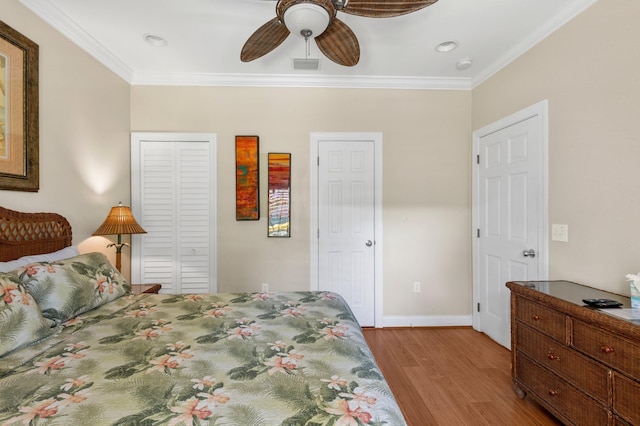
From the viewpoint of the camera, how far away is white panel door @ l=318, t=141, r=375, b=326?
10.9ft

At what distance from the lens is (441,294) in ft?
11.0

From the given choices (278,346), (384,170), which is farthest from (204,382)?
(384,170)

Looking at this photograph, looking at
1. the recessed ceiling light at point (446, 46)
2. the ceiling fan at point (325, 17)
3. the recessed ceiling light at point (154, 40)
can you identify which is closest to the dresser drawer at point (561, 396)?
the ceiling fan at point (325, 17)

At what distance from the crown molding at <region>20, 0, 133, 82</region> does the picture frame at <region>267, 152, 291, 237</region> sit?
1.70 meters

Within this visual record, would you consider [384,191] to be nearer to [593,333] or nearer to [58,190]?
[593,333]

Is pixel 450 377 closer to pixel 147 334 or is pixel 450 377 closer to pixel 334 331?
pixel 334 331

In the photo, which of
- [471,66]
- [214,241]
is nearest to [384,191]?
[471,66]

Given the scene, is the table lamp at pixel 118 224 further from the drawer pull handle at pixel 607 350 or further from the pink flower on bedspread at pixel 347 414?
the drawer pull handle at pixel 607 350

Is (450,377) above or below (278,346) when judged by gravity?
below

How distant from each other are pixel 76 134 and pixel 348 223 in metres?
2.62

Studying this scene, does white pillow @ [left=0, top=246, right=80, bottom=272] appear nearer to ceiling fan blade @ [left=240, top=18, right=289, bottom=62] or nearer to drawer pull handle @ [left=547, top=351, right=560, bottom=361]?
ceiling fan blade @ [left=240, top=18, right=289, bottom=62]

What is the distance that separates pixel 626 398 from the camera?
53.5 inches

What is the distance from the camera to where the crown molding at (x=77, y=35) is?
208cm

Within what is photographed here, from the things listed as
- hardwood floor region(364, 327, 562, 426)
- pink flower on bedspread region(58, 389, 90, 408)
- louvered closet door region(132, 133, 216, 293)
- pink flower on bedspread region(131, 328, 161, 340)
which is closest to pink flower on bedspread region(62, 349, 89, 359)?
pink flower on bedspread region(131, 328, 161, 340)
